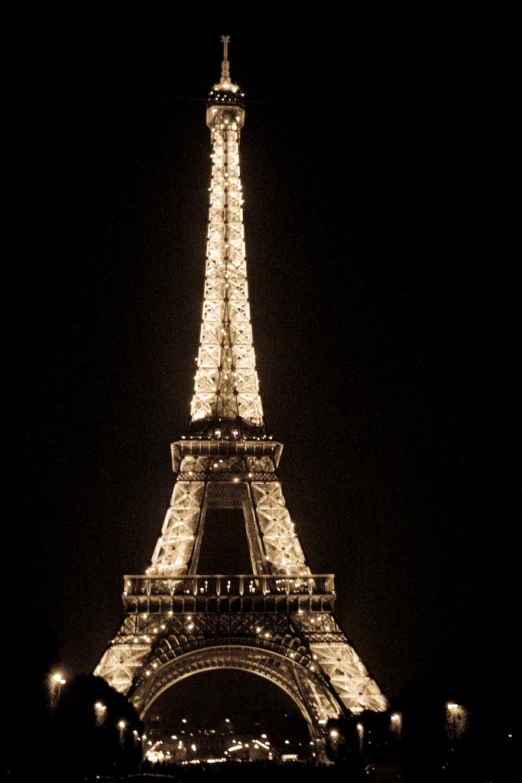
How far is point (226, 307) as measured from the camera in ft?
218

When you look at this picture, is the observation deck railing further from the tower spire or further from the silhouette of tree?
the tower spire

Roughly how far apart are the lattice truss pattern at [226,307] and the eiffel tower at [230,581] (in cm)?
9

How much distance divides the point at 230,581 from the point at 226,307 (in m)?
19.8

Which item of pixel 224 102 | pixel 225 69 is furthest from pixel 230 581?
pixel 225 69

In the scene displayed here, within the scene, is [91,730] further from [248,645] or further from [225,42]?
[225,42]

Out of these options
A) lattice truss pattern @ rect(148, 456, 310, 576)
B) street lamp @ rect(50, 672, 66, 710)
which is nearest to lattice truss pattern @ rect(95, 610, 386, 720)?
lattice truss pattern @ rect(148, 456, 310, 576)

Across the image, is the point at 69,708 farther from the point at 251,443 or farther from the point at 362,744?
the point at 251,443

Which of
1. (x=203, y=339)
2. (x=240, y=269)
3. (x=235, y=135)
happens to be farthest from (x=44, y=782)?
(x=235, y=135)

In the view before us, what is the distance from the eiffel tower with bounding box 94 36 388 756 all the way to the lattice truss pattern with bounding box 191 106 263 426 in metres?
0.09

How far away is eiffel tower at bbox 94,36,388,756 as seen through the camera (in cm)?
5284

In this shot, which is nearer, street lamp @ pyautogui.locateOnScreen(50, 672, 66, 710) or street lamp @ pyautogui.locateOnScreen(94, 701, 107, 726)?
street lamp @ pyautogui.locateOnScreen(50, 672, 66, 710)

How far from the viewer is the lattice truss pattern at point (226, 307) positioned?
63.4 meters

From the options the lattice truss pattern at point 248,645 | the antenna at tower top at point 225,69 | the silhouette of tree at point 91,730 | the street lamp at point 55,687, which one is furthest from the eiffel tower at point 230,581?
the antenna at tower top at point 225,69

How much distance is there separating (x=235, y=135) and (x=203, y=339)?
17.8m
